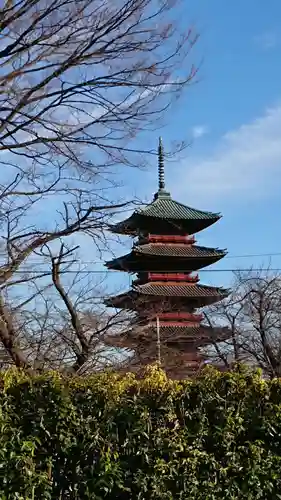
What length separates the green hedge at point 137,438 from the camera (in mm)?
3486

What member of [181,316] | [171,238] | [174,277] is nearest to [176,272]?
[174,277]

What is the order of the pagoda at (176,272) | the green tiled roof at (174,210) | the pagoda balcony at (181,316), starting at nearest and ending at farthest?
the pagoda at (176,272) < the pagoda balcony at (181,316) < the green tiled roof at (174,210)

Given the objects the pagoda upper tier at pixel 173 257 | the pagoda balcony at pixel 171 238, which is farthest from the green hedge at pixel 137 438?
the pagoda balcony at pixel 171 238

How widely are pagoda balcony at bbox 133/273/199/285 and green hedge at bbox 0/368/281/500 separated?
16897 millimetres

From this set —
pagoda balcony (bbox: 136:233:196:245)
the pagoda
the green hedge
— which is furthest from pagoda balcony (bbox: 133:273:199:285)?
the green hedge

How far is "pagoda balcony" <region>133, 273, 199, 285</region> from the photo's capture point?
830 inches

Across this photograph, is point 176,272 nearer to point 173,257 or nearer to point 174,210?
point 173,257

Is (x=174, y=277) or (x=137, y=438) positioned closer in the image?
(x=137, y=438)

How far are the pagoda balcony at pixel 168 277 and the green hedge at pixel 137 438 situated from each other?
1690cm

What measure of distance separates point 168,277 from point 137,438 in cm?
1783

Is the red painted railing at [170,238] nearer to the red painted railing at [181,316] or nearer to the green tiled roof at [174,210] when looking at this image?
the green tiled roof at [174,210]

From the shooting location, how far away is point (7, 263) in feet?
17.9

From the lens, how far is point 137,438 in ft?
11.8

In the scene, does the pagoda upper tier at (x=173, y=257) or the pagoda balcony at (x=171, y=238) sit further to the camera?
the pagoda balcony at (x=171, y=238)
